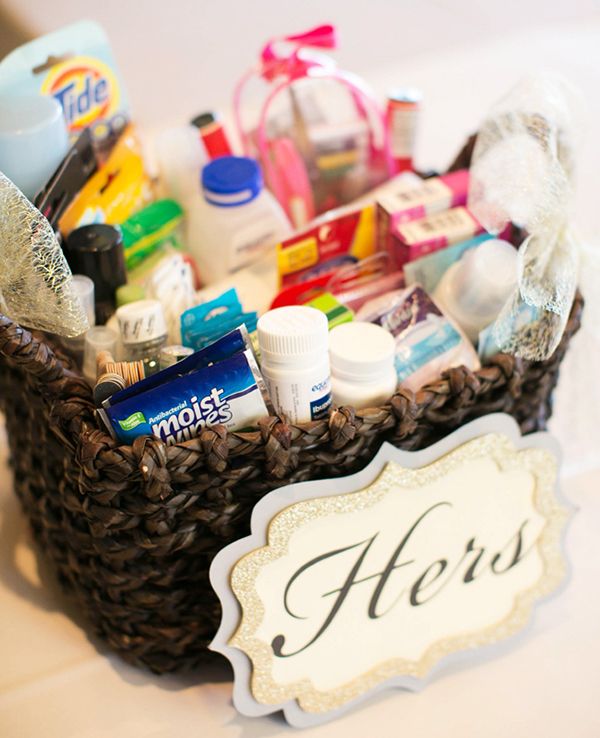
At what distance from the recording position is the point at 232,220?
618 millimetres

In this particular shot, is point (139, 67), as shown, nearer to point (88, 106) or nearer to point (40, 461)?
point (88, 106)

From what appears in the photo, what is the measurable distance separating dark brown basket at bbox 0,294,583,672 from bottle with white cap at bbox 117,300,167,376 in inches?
1.5

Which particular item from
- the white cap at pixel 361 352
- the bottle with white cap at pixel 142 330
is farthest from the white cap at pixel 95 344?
the white cap at pixel 361 352

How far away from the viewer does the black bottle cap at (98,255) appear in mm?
531

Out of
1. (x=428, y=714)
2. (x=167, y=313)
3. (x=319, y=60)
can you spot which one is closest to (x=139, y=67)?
(x=319, y=60)

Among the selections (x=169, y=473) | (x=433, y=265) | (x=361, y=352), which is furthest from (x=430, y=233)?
(x=169, y=473)

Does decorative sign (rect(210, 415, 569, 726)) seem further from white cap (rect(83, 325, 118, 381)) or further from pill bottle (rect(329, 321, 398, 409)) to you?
white cap (rect(83, 325, 118, 381))

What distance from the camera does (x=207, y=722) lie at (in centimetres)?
53

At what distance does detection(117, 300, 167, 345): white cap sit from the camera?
0.49 metres

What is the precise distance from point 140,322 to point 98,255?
70mm

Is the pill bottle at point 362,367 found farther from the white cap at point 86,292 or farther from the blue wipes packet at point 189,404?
the white cap at point 86,292

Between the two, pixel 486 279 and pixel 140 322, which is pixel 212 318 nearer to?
pixel 140 322

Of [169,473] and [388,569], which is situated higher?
Result: [169,473]

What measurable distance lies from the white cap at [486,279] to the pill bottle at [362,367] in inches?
3.1
